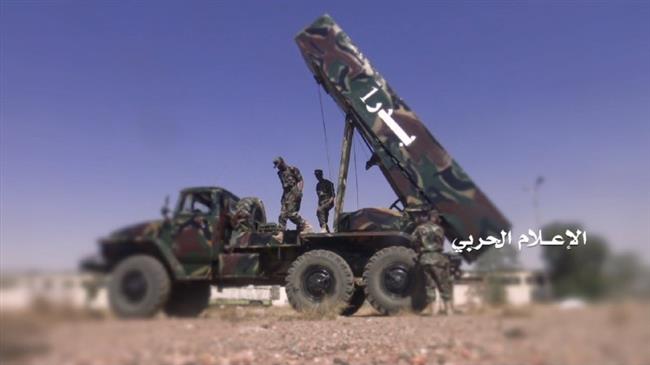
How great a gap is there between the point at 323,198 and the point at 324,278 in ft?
5.90

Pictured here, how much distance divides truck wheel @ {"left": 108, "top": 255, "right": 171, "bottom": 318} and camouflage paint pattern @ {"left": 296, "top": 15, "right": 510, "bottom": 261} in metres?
4.72

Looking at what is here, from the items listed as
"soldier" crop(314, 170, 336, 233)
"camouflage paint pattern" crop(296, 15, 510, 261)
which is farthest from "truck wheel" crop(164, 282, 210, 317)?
"soldier" crop(314, 170, 336, 233)

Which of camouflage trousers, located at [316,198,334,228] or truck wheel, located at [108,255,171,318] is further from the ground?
camouflage trousers, located at [316,198,334,228]

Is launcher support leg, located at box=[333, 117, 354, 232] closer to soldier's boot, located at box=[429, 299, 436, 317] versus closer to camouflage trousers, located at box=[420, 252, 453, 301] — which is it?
camouflage trousers, located at box=[420, 252, 453, 301]

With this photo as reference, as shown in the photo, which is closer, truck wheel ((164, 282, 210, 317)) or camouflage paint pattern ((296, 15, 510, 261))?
truck wheel ((164, 282, 210, 317))

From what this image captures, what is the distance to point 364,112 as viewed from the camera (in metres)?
8.09

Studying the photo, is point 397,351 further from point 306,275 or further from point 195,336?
point 306,275

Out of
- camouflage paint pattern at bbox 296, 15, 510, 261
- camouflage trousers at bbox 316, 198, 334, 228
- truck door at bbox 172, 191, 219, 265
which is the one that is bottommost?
truck door at bbox 172, 191, 219, 265

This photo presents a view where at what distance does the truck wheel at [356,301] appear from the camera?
846cm

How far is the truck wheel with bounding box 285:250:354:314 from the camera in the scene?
7965mm

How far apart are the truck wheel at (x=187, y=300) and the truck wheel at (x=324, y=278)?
16.7 ft

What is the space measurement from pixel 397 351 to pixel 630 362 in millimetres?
2998

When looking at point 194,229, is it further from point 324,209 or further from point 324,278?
point 324,209

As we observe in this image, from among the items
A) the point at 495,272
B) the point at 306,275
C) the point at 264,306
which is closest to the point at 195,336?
the point at 495,272
